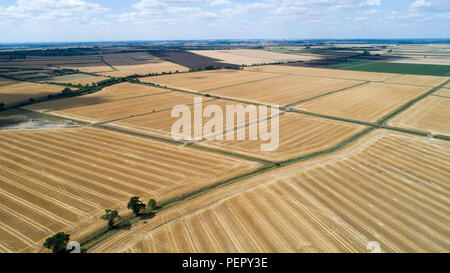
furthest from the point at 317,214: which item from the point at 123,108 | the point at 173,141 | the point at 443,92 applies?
the point at 443,92

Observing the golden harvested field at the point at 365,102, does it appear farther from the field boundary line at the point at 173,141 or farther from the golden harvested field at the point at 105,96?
the golden harvested field at the point at 105,96

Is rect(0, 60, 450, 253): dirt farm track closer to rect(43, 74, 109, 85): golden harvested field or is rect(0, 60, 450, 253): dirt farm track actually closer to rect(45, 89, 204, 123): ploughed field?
rect(45, 89, 204, 123): ploughed field

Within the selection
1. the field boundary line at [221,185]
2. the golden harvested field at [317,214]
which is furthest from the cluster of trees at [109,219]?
the golden harvested field at [317,214]

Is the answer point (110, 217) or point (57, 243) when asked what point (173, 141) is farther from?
point (57, 243)

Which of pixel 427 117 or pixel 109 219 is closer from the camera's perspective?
pixel 109 219

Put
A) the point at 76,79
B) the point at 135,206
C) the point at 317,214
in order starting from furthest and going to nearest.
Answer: the point at 76,79
the point at 317,214
the point at 135,206

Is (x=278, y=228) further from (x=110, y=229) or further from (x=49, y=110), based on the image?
(x=49, y=110)

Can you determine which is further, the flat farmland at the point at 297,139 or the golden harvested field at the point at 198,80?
the golden harvested field at the point at 198,80
